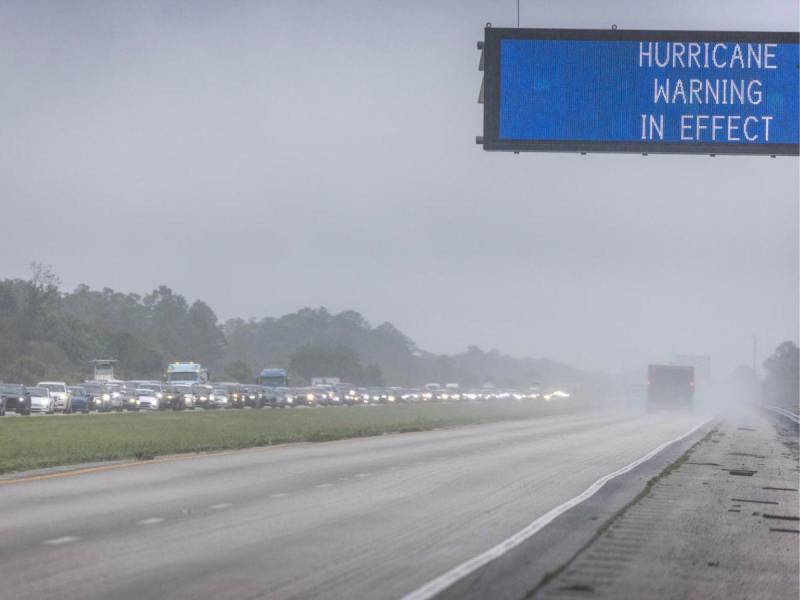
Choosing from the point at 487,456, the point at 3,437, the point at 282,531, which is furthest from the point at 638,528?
the point at 3,437

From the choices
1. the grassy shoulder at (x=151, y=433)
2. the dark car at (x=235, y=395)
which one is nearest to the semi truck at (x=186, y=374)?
the dark car at (x=235, y=395)

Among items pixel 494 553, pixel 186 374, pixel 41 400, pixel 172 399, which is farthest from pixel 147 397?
pixel 494 553

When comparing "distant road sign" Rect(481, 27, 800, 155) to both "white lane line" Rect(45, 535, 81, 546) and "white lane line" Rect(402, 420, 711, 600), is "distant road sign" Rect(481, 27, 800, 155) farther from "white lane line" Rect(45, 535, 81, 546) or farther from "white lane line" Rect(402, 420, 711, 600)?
"white lane line" Rect(45, 535, 81, 546)

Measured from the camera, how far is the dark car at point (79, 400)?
65875 mm

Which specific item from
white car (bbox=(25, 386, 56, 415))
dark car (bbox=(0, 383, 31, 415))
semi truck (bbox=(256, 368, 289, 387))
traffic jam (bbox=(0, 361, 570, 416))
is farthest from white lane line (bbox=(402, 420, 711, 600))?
semi truck (bbox=(256, 368, 289, 387))

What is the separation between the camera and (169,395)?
73312 millimetres

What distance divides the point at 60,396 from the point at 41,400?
2.63m

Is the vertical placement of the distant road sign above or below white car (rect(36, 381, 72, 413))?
above

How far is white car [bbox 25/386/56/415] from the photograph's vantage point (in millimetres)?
61531

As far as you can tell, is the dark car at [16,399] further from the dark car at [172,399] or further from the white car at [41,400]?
the dark car at [172,399]

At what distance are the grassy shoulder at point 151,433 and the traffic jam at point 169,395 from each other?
809 centimetres

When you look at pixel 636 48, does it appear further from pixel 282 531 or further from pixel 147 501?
pixel 147 501

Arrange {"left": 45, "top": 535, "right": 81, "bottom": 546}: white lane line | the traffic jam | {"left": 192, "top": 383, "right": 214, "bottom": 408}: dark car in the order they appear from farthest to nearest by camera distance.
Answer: {"left": 192, "top": 383, "right": 214, "bottom": 408}: dark car
the traffic jam
{"left": 45, "top": 535, "right": 81, "bottom": 546}: white lane line

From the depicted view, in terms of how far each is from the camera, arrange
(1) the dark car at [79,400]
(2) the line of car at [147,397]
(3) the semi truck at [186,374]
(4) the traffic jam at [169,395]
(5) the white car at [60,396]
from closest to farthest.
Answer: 1. (2) the line of car at [147,397]
2. (4) the traffic jam at [169,395]
3. (5) the white car at [60,396]
4. (1) the dark car at [79,400]
5. (3) the semi truck at [186,374]
